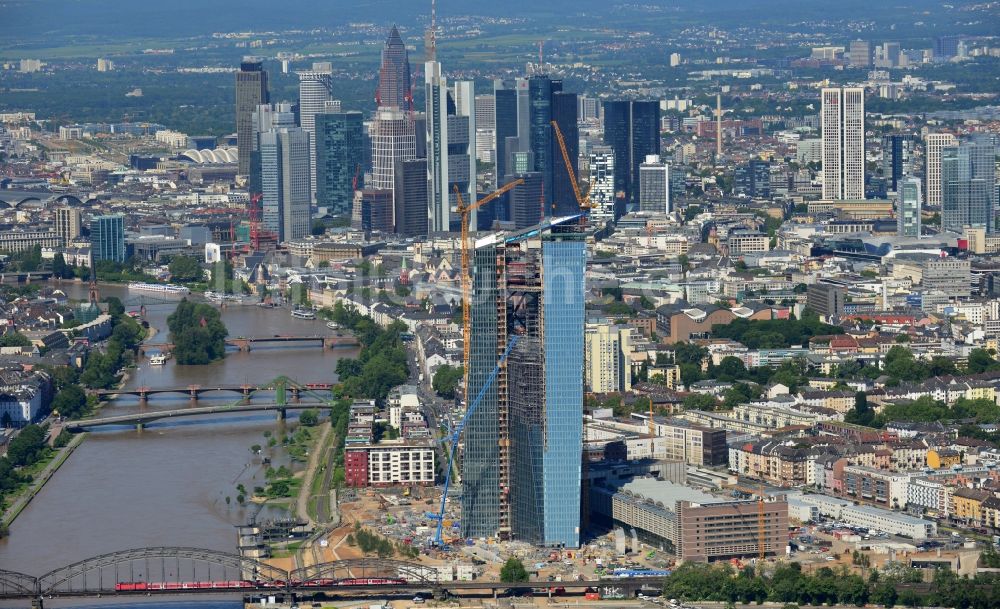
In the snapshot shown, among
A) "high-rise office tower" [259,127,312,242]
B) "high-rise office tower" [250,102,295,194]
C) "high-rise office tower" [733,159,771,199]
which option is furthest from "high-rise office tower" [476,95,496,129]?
"high-rise office tower" [259,127,312,242]

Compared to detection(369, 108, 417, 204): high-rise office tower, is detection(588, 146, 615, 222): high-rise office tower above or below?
below

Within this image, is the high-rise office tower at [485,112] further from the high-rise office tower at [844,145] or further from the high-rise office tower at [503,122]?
the high-rise office tower at [844,145]

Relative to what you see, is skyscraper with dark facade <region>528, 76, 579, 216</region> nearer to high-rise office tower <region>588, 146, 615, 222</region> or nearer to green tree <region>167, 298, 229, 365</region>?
high-rise office tower <region>588, 146, 615, 222</region>

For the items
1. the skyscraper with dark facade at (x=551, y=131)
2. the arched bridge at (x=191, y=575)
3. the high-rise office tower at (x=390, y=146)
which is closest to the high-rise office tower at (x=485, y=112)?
the skyscraper with dark facade at (x=551, y=131)

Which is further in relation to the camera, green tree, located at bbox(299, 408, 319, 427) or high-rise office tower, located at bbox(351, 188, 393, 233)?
high-rise office tower, located at bbox(351, 188, 393, 233)

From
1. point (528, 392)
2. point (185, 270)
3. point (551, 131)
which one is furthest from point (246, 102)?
point (528, 392)

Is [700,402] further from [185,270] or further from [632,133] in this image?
[632,133]
